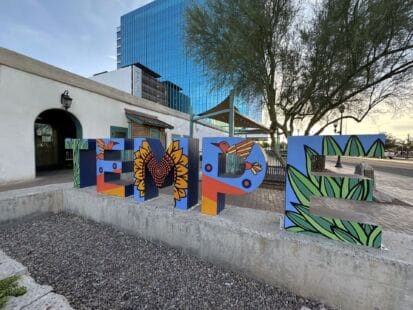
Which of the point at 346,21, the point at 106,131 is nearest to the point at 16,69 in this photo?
the point at 106,131

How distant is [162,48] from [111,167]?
3903cm

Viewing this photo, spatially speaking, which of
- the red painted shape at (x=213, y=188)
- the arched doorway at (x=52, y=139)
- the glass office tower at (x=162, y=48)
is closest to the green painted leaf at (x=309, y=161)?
the red painted shape at (x=213, y=188)

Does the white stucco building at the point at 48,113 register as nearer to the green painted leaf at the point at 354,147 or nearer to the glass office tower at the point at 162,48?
the green painted leaf at the point at 354,147

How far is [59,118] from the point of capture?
9.21 metres

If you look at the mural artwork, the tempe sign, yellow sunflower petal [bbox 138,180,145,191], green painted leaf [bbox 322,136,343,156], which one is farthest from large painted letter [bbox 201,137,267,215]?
yellow sunflower petal [bbox 138,180,145,191]

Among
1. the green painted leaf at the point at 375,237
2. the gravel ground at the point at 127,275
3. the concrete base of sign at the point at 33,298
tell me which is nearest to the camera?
the concrete base of sign at the point at 33,298

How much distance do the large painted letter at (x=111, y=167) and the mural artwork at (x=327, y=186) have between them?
299 cm

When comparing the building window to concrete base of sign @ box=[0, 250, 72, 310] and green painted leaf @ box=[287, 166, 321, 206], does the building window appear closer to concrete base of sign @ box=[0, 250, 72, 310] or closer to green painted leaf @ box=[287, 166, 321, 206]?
concrete base of sign @ box=[0, 250, 72, 310]

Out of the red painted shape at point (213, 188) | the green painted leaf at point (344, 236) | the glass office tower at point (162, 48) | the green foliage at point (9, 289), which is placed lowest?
the green foliage at point (9, 289)

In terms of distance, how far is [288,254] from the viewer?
88.8 inches

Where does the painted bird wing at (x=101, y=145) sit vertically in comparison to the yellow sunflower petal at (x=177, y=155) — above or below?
above

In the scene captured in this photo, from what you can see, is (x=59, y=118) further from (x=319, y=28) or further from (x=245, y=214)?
(x=319, y=28)

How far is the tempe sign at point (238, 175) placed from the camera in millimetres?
2102

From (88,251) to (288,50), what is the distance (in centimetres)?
736
